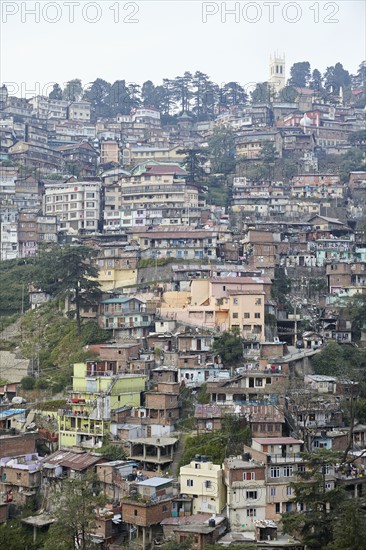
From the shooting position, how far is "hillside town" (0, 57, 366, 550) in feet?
109

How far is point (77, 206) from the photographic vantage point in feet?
214

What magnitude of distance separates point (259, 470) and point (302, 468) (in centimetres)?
172

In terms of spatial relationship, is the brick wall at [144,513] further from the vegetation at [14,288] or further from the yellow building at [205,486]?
the vegetation at [14,288]

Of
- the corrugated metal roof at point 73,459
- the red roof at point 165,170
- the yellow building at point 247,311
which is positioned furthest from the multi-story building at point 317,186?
the corrugated metal roof at point 73,459

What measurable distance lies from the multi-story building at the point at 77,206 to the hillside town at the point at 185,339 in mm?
136

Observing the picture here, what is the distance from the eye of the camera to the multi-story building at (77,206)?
213 ft

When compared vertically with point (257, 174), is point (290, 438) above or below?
below

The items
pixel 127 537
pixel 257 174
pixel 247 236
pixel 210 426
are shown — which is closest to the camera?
pixel 127 537

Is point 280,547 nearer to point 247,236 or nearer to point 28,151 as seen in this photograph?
point 247,236

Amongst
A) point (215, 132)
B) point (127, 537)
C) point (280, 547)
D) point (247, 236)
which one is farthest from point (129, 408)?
point (215, 132)

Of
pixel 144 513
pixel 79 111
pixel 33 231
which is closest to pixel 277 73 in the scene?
pixel 79 111

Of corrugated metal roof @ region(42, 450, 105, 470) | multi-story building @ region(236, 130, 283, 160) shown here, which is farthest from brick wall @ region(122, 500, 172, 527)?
multi-story building @ region(236, 130, 283, 160)

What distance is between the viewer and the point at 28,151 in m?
75.5

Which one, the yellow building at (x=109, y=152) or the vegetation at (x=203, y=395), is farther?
the yellow building at (x=109, y=152)
